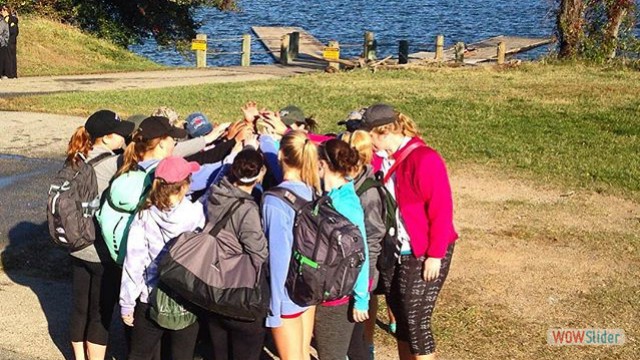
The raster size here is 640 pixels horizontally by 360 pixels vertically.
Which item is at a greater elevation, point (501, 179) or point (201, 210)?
point (201, 210)

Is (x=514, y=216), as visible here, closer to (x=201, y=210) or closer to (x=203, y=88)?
(x=201, y=210)

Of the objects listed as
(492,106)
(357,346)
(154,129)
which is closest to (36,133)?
(492,106)

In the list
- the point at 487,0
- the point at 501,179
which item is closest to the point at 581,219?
the point at 501,179

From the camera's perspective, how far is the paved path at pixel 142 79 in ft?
68.1

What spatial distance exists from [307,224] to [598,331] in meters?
2.81

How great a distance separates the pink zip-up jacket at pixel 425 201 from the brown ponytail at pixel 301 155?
501 mm

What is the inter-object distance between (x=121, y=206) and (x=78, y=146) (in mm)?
518

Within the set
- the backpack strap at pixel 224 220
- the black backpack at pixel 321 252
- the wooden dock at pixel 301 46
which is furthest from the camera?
the wooden dock at pixel 301 46

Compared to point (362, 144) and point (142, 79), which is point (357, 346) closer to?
point (362, 144)

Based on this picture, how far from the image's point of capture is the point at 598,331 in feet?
21.8

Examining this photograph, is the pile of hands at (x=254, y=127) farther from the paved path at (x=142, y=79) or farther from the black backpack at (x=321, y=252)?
the paved path at (x=142, y=79)

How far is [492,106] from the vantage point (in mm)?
16750

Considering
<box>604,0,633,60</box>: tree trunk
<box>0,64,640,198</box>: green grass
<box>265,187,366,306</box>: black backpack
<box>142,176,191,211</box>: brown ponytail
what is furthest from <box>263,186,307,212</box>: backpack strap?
<box>604,0,633,60</box>: tree trunk

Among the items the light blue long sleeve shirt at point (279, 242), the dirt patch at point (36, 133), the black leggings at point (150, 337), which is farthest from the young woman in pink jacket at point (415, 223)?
the dirt patch at point (36, 133)
